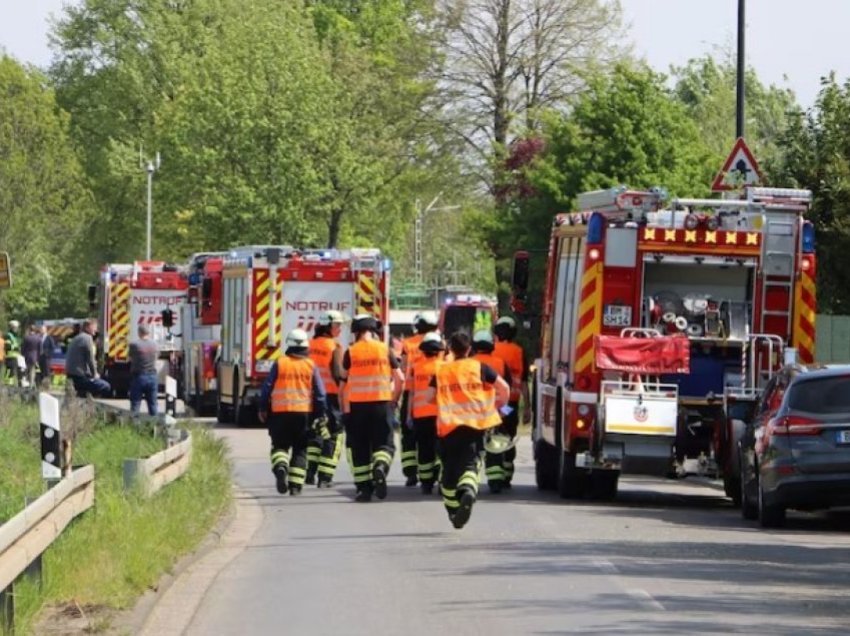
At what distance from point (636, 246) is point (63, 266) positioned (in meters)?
57.1

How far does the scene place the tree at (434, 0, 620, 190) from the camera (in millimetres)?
53969

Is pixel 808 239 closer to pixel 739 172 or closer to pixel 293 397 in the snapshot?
pixel 739 172

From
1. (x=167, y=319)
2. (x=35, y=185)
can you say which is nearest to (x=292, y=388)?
(x=167, y=319)

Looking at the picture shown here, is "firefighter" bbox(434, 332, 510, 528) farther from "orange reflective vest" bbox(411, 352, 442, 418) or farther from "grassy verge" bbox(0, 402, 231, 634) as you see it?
"orange reflective vest" bbox(411, 352, 442, 418)

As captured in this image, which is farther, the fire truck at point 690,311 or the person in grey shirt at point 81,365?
the person in grey shirt at point 81,365

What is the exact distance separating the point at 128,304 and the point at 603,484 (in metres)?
30.4

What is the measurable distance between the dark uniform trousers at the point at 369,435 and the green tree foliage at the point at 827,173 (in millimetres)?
8578

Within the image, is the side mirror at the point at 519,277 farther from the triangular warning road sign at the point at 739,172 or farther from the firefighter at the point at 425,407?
the triangular warning road sign at the point at 739,172

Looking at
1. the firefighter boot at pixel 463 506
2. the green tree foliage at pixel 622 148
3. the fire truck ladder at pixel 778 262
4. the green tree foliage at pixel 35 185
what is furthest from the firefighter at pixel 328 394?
the green tree foliage at pixel 35 185

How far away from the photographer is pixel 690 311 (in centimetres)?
2220

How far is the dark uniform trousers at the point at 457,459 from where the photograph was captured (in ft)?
59.1

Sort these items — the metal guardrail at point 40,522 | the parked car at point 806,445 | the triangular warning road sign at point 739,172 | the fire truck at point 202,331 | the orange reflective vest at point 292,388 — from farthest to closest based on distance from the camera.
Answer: the fire truck at point 202,331, the triangular warning road sign at point 739,172, the orange reflective vest at point 292,388, the parked car at point 806,445, the metal guardrail at point 40,522

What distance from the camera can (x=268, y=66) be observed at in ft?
194

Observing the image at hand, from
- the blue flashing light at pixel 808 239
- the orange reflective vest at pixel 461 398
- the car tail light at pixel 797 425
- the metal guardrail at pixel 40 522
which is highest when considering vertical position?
the blue flashing light at pixel 808 239
